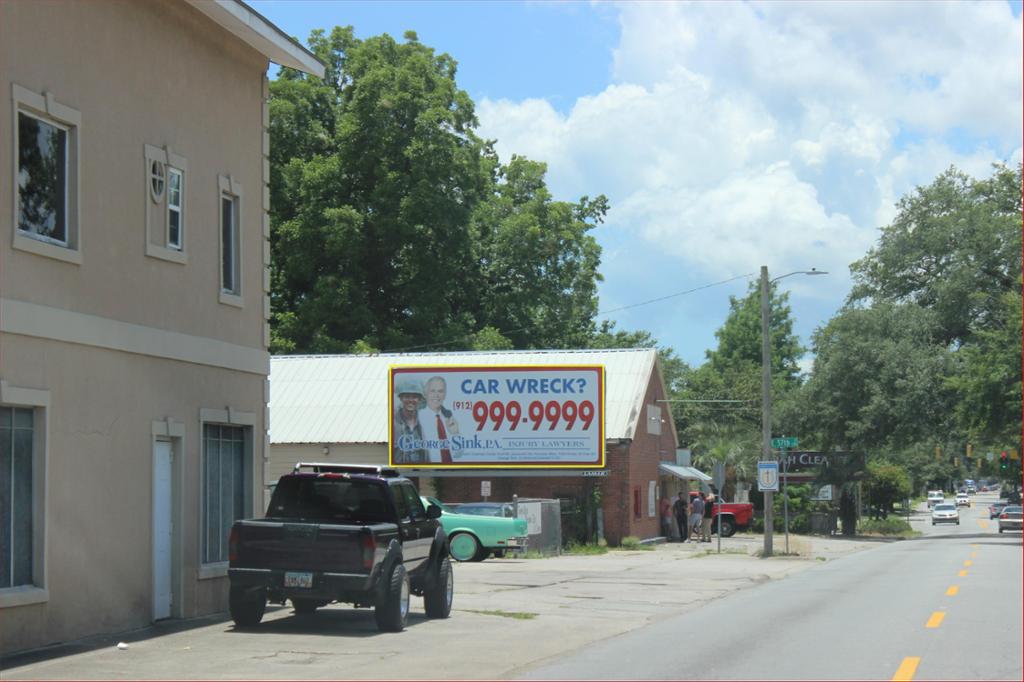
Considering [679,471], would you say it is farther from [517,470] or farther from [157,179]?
[157,179]

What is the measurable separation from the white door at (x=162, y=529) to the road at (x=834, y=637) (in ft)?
18.6

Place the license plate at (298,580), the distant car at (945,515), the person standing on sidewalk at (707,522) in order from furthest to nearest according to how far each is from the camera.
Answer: the distant car at (945,515) → the person standing on sidewalk at (707,522) → the license plate at (298,580)

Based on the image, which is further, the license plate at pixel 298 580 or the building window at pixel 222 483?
the building window at pixel 222 483

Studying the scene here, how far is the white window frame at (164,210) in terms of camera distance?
1650 centimetres

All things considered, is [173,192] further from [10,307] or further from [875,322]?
[875,322]

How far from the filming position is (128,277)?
1589 cm

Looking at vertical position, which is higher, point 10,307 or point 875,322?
point 875,322

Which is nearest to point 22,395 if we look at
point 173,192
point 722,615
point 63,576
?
point 63,576

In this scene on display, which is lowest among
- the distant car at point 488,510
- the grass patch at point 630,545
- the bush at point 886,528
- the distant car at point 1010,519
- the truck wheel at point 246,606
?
the bush at point 886,528

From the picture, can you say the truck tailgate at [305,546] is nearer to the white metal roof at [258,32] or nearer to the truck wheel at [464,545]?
the white metal roof at [258,32]

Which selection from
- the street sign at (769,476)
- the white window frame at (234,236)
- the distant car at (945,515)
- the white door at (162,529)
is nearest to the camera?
the white door at (162,529)

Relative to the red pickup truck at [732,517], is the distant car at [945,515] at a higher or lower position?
lower

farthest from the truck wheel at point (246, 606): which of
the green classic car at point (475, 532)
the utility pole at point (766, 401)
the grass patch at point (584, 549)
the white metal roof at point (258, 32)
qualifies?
the utility pole at point (766, 401)

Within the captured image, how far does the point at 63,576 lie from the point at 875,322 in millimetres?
47404
